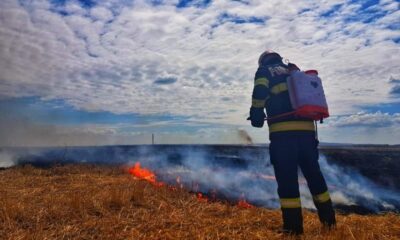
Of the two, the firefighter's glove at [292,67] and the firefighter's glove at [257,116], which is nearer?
the firefighter's glove at [257,116]

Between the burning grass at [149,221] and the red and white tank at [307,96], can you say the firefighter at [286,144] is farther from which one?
the burning grass at [149,221]

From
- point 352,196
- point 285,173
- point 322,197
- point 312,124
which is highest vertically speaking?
point 312,124

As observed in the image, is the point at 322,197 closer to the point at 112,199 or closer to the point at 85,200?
the point at 112,199

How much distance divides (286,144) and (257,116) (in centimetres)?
58

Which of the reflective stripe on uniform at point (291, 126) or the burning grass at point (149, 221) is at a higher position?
the reflective stripe on uniform at point (291, 126)

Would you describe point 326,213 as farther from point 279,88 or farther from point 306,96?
point 279,88

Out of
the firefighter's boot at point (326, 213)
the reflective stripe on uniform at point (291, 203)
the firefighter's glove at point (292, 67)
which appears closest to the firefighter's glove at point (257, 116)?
the firefighter's glove at point (292, 67)

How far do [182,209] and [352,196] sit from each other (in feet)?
34.0

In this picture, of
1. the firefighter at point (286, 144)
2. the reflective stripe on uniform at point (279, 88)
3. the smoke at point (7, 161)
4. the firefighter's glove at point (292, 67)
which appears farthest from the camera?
the smoke at point (7, 161)

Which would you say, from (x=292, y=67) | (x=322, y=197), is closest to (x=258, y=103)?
(x=292, y=67)

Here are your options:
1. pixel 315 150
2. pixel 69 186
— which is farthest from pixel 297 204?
pixel 69 186

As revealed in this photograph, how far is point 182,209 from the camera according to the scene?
6367mm

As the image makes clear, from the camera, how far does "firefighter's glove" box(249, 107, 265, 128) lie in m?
4.95

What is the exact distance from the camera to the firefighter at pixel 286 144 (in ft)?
15.5
